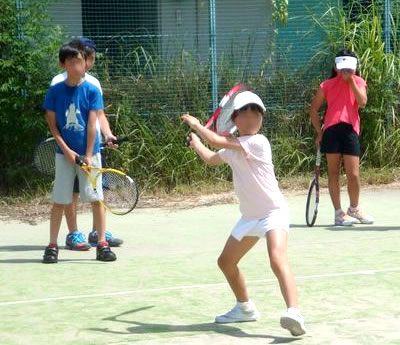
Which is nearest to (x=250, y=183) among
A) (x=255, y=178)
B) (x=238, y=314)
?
(x=255, y=178)

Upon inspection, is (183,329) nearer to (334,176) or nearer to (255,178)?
(255,178)

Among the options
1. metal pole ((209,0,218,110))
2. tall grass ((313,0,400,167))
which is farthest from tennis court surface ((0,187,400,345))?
tall grass ((313,0,400,167))

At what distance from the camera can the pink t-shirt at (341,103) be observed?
401 inches

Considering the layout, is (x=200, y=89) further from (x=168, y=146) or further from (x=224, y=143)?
(x=224, y=143)

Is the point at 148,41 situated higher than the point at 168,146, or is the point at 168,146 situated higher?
the point at 148,41

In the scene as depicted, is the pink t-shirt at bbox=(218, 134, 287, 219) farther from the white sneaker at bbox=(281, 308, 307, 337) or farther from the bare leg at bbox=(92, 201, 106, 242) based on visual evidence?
the bare leg at bbox=(92, 201, 106, 242)

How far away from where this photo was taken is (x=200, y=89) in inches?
512

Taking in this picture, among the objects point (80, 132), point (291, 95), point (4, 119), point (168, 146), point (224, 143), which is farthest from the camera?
point (291, 95)

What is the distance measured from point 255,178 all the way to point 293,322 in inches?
36.2

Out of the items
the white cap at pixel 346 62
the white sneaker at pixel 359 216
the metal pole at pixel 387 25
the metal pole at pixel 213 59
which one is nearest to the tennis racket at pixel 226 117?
the white cap at pixel 346 62

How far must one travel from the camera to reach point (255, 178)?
6.17 metres

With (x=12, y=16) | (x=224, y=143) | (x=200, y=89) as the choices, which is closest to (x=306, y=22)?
(x=200, y=89)

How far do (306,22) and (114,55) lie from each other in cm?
277

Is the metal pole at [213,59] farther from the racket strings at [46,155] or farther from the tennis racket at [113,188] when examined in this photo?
the tennis racket at [113,188]
